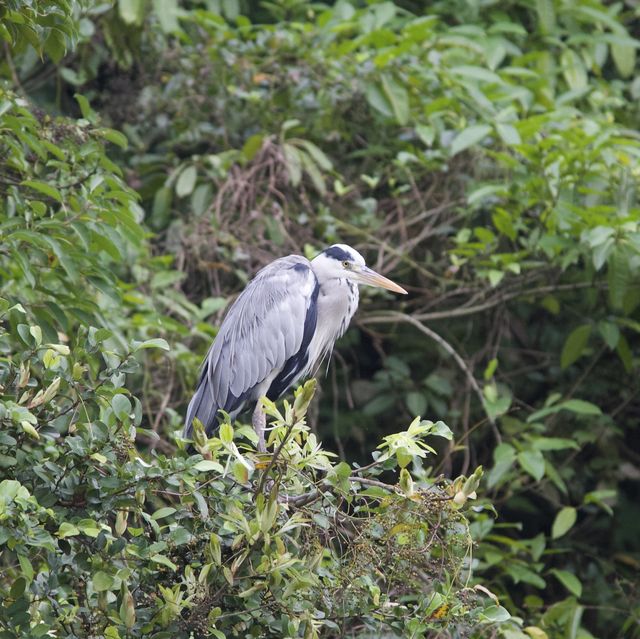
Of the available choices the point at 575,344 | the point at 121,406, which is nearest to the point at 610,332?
the point at 575,344

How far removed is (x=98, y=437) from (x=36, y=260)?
1461 mm

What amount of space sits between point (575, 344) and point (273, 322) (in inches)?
54.9

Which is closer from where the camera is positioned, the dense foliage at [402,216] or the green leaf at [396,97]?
the dense foliage at [402,216]

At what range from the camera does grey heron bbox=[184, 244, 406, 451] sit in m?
3.99

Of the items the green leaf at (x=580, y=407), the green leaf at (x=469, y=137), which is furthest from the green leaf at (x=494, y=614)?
the green leaf at (x=469, y=137)

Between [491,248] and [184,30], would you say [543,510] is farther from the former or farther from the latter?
[184,30]

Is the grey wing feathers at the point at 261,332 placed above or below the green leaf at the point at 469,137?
below

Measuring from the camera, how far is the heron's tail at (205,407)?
3869 mm

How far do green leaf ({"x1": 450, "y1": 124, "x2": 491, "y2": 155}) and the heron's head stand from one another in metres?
0.77

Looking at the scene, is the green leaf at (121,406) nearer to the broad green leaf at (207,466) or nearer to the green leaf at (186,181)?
the broad green leaf at (207,466)

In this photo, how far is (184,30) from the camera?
5.36 metres

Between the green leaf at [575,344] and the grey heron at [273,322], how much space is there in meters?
1.05

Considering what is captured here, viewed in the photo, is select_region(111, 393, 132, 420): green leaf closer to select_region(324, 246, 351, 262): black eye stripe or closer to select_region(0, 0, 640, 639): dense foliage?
select_region(0, 0, 640, 639): dense foliage

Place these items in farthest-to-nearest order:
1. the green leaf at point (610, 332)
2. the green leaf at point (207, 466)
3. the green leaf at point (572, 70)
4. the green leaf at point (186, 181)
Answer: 1. the green leaf at point (572, 70)
2. the green leaf at point (186, 181)
3. the green leaf at point (610, 332)
4. the green leaf at point (207, 466)
